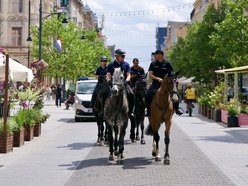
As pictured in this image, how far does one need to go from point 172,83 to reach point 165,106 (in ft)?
1.84

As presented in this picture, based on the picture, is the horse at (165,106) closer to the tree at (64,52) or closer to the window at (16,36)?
the tree at (64,52)

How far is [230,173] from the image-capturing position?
458 inches

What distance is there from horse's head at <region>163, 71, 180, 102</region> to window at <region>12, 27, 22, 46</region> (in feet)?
217

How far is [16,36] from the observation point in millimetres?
78000

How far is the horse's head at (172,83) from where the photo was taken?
41.9 feet

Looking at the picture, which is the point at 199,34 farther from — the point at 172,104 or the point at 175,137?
the point at 172,104

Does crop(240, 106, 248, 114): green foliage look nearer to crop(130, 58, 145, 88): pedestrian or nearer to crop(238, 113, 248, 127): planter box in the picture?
crop(238, 113, 248, 127): planter box

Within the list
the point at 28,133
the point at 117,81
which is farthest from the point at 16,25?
the point at 117,81

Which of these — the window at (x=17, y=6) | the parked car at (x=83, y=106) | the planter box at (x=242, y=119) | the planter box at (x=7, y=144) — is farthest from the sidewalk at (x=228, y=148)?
the window at (x=17, y=6)

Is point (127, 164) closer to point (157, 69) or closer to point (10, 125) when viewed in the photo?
point (157, 69)

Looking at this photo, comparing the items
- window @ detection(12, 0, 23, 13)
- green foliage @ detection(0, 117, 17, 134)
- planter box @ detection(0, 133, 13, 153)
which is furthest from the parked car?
window @ detection(12, 0, 23, 13)

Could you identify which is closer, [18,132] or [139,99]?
[18,132]

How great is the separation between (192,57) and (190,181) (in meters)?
44.6

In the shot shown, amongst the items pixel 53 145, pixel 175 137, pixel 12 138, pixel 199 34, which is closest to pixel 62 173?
pixel 12 138
